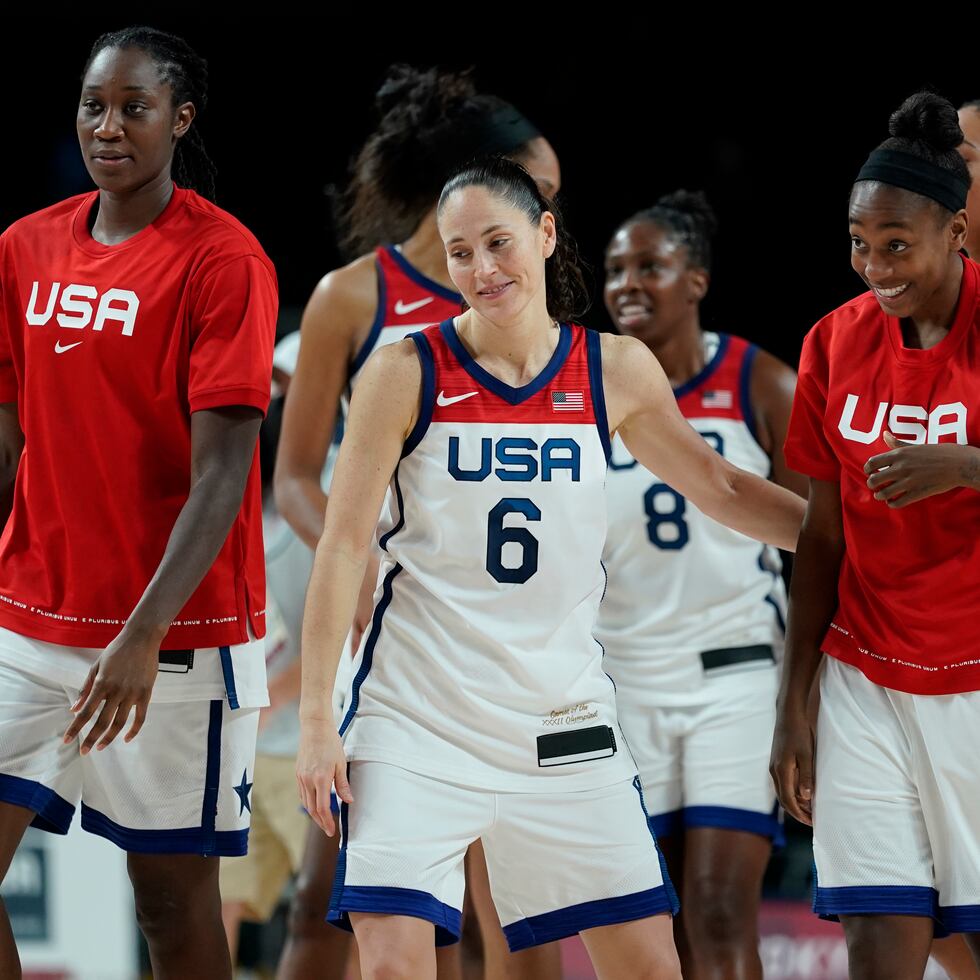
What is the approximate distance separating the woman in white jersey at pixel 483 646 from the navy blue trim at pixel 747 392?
1571 mm

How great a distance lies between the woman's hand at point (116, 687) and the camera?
3.09 metres

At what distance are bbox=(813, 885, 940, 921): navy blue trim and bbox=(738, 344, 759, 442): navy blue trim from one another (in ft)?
5.72

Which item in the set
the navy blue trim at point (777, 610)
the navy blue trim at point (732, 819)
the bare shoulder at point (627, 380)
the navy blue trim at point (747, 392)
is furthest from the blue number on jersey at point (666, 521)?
the bare shoulder at point (627, 380)

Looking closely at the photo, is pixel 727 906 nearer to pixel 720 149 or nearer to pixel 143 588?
pixel 143 588

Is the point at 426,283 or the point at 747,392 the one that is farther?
the point at 747,392

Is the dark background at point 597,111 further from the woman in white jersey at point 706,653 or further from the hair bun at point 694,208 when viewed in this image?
the woman in white jersey at point 706,653

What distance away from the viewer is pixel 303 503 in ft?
13.5

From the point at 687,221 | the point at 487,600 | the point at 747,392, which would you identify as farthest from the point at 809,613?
the point at 687,221

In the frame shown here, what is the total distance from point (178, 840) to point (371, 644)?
0.60 metres

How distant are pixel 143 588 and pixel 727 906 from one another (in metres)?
1.81

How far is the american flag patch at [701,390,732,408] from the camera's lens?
4.74 meters

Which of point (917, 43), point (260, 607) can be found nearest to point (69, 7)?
point (917, 43)

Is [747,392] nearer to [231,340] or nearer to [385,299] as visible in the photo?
[385,299]

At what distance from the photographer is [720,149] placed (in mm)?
8734
